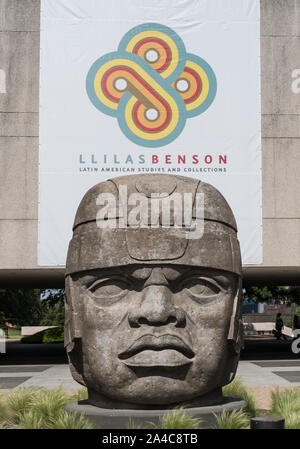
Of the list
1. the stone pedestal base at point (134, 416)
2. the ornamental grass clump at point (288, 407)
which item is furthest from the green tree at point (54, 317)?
the stone pedestal base at point (134, 416)

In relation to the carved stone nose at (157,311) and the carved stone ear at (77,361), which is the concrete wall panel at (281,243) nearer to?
the carved stone ear at (77,361)

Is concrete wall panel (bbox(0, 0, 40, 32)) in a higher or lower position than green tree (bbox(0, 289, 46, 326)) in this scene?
higher

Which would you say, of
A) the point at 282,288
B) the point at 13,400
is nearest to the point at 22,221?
the point at 13,400

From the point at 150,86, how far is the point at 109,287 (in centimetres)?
900

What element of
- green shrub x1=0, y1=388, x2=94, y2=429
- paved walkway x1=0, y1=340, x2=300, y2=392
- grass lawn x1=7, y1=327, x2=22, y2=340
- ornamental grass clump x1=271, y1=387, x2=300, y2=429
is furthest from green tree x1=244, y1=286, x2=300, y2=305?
green shrub x1=0, y1=388, x2=94, y2=429

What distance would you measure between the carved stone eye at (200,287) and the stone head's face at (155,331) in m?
0.01

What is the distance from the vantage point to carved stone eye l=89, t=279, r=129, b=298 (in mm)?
6363

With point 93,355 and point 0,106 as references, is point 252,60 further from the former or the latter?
point 93,355

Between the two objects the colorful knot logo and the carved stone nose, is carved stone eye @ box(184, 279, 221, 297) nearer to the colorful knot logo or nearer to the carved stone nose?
the carved stone nose

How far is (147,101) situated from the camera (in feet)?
47.0

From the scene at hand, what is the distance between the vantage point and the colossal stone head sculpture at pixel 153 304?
6.08 metres

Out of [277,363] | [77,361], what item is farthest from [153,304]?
[277,363]

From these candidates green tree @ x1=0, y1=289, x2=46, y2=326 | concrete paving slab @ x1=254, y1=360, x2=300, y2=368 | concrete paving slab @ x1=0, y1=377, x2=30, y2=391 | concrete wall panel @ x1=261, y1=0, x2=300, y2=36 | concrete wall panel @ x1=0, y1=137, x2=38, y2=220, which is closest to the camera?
concrete paving slab @ x1=0, y1=377, x2=30, y2=391

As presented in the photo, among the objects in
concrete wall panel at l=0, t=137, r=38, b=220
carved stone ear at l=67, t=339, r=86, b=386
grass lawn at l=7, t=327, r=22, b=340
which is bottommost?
grass lawn at l=7, t=327, r=22, b=340
